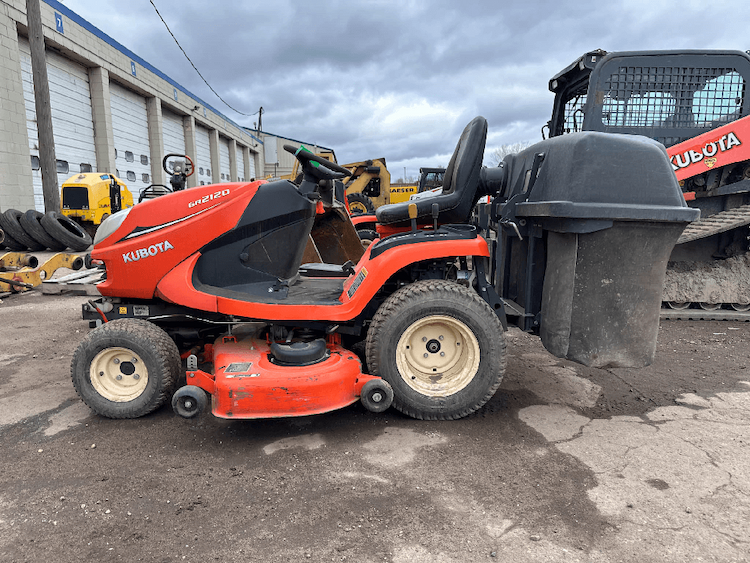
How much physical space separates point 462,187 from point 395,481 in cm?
184

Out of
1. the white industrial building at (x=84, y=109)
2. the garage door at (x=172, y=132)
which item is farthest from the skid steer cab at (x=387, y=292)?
the garage door at (x=172, y=132)

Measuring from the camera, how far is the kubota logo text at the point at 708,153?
5.10 metres

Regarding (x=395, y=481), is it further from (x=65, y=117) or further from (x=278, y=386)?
(x=65, y=117)

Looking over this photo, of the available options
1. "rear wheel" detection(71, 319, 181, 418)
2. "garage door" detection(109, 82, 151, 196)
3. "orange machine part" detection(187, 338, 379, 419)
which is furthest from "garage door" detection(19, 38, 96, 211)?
"orange machine part" detection(187, 338, 379, 419)

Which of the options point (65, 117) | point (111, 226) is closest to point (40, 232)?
point (65, 117)

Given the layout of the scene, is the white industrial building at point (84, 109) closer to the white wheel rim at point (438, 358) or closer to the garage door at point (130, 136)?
the garage door at point (130, 136)

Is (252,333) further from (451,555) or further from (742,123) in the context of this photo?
(742,123)

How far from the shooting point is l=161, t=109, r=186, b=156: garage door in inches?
820

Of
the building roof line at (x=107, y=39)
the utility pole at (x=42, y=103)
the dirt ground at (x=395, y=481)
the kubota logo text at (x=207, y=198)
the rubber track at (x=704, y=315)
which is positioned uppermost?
the building roof line at (x=107, y=39)

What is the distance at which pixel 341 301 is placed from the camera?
2.97 metres

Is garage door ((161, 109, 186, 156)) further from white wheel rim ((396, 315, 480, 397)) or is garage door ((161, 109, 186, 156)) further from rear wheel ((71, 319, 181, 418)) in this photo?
white wheel rim ((396, 315, 480, 397))

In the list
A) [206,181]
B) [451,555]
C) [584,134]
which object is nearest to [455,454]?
[451,555]

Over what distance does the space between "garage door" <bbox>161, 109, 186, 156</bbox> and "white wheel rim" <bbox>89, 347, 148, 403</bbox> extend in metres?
19.3

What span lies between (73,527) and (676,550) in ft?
7.77
